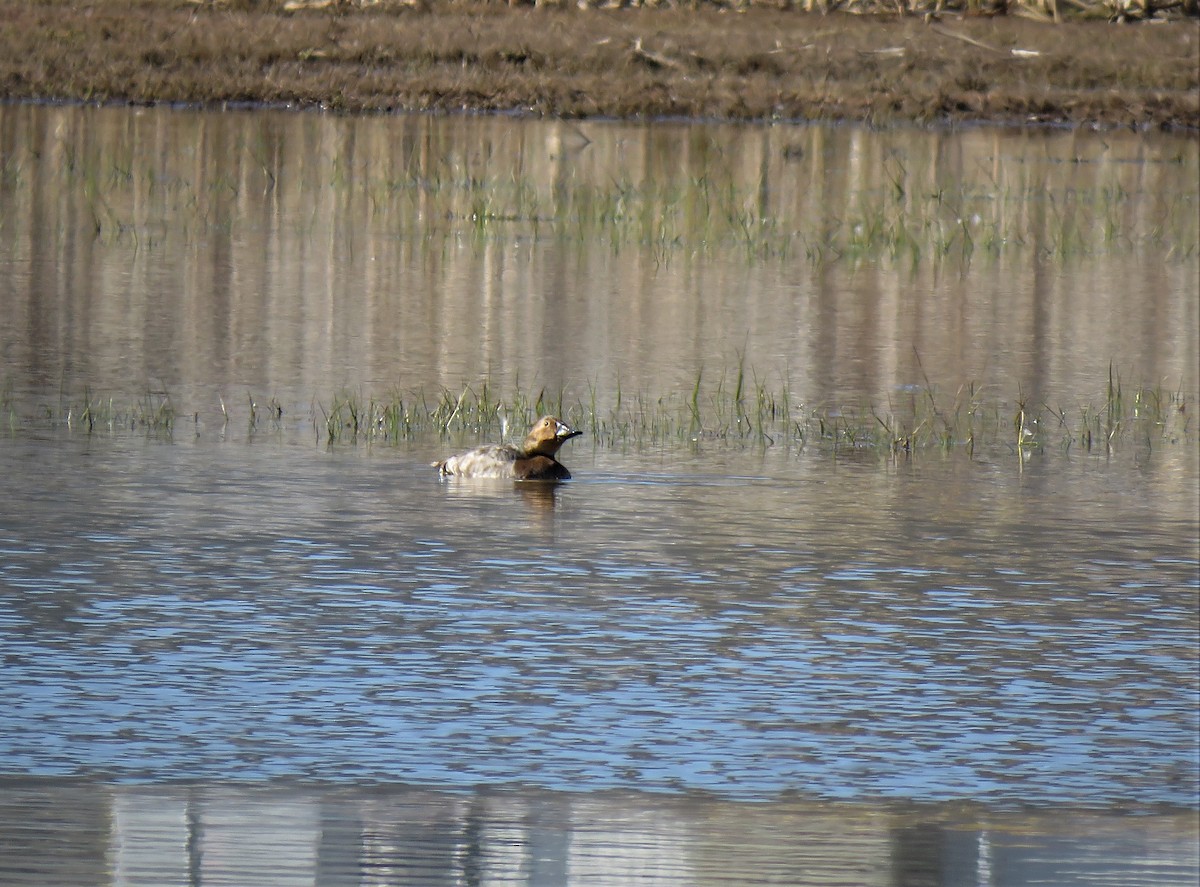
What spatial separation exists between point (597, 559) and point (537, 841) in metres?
3.24

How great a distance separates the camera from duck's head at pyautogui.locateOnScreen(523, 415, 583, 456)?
1012 centimetres

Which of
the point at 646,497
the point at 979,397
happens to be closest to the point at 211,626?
the point at 646,497

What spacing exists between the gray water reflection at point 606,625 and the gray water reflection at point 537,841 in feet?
0.62

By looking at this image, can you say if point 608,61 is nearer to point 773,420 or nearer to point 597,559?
point 773,420

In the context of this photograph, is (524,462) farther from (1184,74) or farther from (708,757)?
(1184,74)

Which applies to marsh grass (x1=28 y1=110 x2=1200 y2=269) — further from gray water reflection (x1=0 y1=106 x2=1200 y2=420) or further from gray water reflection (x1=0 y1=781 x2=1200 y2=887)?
gray water reflection (x1=0 y1=781 x2=1200 y2=887)

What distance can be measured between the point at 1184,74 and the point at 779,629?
28839mm

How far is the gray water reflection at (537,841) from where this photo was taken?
5.12m

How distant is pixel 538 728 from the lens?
20.9ft

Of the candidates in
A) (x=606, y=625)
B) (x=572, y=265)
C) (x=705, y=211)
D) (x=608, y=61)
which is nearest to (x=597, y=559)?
(x=606, y=625)

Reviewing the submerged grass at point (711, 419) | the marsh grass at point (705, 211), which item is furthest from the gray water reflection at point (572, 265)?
the submerged grass at point (711, 419)

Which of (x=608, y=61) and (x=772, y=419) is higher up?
(x=608, y=61)

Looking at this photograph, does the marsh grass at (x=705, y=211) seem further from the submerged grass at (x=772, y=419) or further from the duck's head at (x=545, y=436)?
the duck's head at (x=545, y=436)

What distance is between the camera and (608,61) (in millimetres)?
34875
